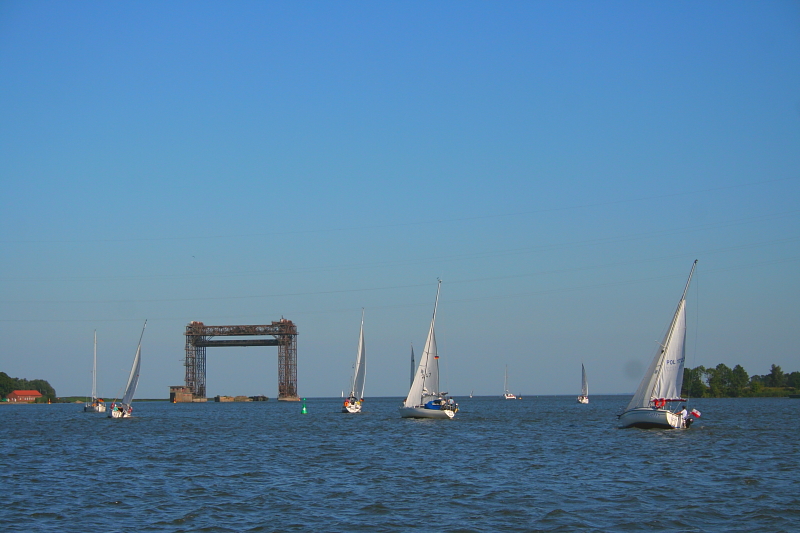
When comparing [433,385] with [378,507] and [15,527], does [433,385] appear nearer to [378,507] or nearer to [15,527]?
[378,507]

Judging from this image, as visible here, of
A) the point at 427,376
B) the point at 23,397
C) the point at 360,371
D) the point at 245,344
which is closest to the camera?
the point at 427,376

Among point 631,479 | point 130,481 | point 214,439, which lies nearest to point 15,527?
point 130,481

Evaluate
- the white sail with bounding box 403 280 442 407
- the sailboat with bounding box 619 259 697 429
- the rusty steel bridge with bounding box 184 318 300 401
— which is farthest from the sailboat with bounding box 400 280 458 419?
the rusty steel bridge with bounding box 184 318 300 401

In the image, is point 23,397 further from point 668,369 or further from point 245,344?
point 668,369

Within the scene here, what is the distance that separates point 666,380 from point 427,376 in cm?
1841

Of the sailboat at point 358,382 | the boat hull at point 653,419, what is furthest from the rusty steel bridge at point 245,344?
the boat hull at point 653,419

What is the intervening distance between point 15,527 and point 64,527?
113 cm

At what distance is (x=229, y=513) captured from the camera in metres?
21.7

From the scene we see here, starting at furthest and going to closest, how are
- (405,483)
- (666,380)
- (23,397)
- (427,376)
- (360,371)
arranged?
(23,397), (360,371), (427,376), (666,380), (405,483)

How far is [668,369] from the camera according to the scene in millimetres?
46062

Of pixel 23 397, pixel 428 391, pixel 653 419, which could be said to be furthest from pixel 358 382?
pixel 23 397

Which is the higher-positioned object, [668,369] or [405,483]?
[668,369]

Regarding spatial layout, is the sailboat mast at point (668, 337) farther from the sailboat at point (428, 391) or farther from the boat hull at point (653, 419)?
the sailboat at point (428, 391)

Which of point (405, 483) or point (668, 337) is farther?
point (668, 337)
